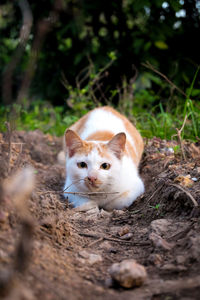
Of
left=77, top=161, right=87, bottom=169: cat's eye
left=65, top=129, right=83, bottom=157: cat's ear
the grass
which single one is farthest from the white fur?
left=77, top=161, right=87, bottom=169: cat's eye

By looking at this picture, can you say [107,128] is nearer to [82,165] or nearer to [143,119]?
[82,165]

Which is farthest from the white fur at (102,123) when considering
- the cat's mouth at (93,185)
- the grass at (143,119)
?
the cat's mouth at (93,185)

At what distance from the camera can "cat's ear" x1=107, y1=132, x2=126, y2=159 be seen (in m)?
2.99

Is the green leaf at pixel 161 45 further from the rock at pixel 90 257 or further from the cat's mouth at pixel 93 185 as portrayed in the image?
the rock at pixel 90 257

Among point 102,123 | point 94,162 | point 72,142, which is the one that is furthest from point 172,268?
point 102,123

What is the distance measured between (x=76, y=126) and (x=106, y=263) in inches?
107

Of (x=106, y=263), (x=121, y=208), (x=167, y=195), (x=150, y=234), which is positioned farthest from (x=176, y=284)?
(x=121, y=208)

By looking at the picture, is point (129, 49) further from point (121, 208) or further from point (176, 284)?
point (176, 284)

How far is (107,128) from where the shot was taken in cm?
383

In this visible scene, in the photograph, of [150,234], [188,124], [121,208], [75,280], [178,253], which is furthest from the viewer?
[188,124]

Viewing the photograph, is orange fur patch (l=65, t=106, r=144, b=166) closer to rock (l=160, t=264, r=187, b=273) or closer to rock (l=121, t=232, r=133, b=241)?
rock (l=121, t=232, r=133, b=241)

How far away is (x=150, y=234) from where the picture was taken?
6.54 feet

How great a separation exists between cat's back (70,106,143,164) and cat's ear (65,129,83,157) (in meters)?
0.51

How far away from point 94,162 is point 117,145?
0.32m
